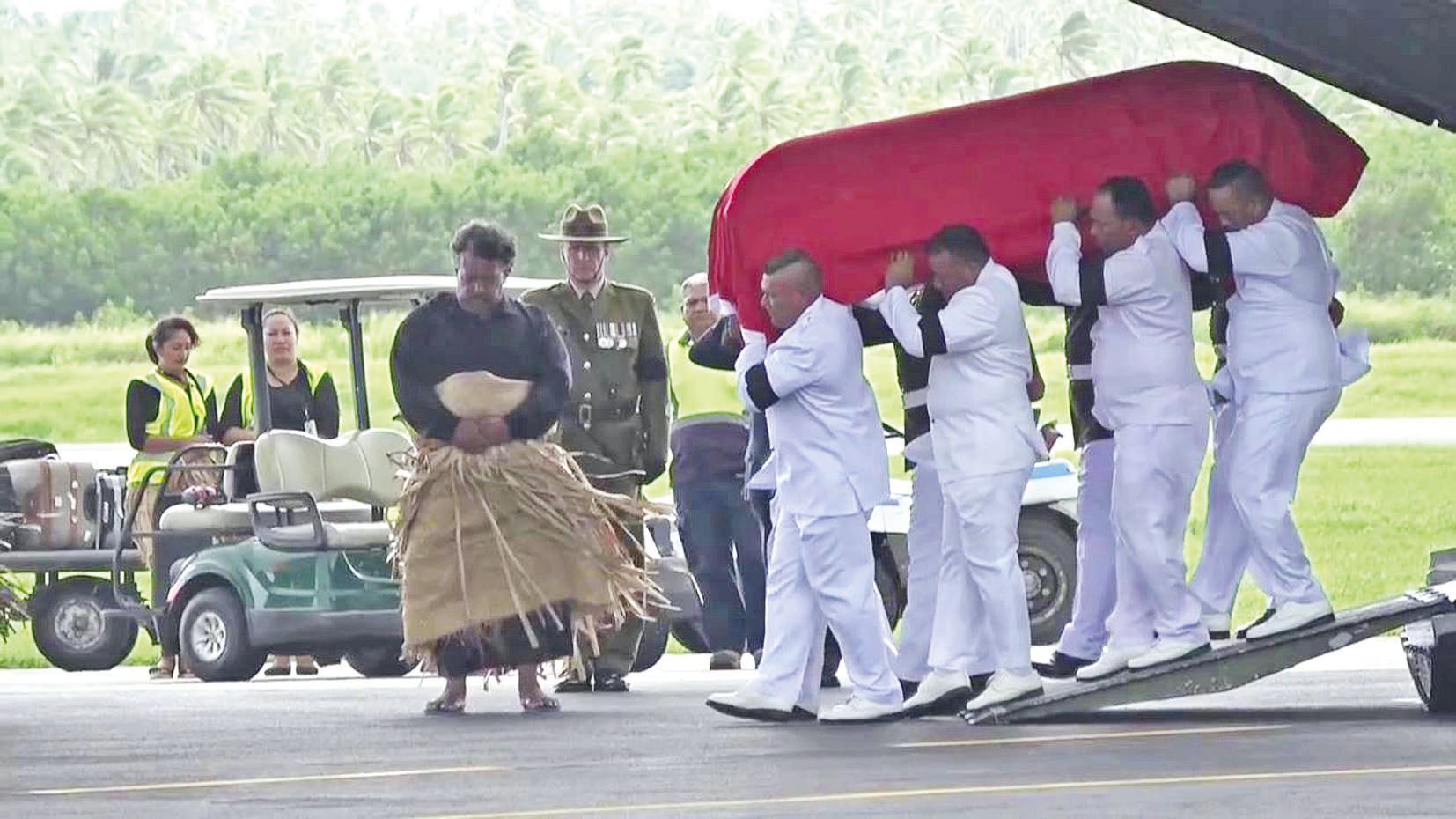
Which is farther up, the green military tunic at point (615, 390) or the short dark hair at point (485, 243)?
the short dark hair at point (485, 243)

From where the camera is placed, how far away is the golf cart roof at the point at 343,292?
18172mm

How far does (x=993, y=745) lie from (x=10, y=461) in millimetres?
9611

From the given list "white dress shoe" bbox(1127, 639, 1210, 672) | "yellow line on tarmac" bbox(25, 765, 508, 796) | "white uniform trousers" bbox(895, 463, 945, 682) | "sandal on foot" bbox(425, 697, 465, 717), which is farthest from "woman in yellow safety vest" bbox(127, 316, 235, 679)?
"yellow line on tarmac" bbox(25, 765, 508, 796)

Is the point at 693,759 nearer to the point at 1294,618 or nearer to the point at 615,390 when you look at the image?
the point at 1294,618

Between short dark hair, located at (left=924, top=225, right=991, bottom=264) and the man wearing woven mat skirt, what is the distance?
1802 mm

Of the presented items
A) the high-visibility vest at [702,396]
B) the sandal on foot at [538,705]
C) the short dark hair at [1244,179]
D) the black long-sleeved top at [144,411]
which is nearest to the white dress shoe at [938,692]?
the sandal on foot at [538,705]

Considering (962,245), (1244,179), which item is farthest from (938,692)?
(1244,179)

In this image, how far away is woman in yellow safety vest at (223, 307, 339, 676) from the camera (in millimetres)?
18375

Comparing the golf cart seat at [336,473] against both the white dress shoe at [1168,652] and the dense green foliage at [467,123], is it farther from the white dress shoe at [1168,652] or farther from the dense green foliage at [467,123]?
the dense green foliage at [467,123]

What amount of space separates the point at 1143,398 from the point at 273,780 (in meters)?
3.78

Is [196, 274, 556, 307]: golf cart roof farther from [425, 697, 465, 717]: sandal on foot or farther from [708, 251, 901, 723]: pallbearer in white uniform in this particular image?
[708, 251, 901, 723]: pallbearer in white uniform

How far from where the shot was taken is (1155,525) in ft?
43.4

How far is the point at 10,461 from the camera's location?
20141mm

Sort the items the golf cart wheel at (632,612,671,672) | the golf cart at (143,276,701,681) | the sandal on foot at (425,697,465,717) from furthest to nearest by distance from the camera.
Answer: the golf cart wheel at (632,612,671,672)
the golf cart at (143,276,701,681)
the sandal on foot at (425,697,465,717)
